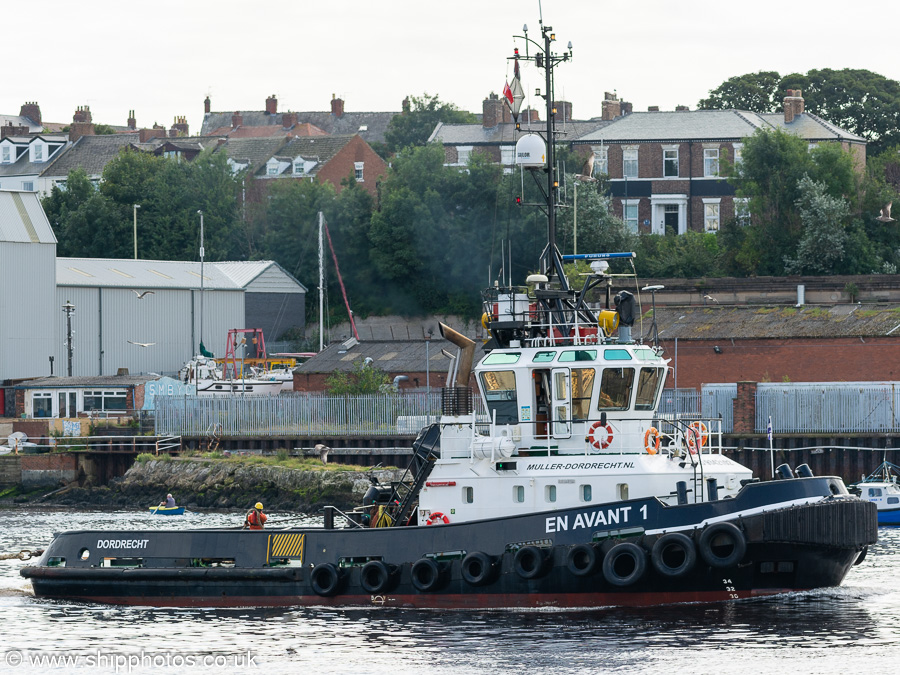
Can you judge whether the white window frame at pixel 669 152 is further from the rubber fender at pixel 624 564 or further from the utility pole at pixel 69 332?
the rubber fender at pixel 624 564

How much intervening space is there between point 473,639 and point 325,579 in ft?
12.5

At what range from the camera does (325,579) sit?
24.2 meters

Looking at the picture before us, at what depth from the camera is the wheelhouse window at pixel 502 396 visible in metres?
24.1

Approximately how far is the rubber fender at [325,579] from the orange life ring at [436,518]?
1.78m

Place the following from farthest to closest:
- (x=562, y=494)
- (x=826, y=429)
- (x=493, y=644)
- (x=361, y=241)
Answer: (x=361, y=241)
(x=826, y=429)
(x=562, y=494)
(x=493, y=644)

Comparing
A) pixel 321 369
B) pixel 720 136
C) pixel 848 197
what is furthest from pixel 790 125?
pixel 321 369

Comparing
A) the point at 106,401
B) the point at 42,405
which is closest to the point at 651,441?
the point at 106,401

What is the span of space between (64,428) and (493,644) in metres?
38.1

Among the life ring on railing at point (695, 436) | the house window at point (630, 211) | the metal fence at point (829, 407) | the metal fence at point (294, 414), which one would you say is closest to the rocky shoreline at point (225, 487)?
the metal fence at point (294, 414)

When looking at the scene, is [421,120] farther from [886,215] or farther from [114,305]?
[886,215]

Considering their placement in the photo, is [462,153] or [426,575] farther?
[462,153]

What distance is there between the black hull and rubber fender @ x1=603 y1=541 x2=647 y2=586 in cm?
2

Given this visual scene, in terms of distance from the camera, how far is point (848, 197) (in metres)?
68.1

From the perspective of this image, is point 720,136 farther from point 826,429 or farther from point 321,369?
point 826,429
